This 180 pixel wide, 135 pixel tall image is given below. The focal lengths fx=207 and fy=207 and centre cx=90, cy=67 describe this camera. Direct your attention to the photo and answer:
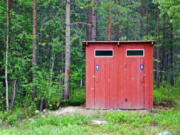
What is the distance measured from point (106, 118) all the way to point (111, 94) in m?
1.87

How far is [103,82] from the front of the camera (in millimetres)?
9539

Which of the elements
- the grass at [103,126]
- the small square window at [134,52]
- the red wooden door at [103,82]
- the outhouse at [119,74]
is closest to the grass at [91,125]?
the grass at [103,126]

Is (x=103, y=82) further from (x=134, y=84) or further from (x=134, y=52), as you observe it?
(x=134, y=52)

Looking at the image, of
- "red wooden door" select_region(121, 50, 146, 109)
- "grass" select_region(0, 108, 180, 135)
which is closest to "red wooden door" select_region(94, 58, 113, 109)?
"red wooden door" select_region(121, 50, 146, 109)

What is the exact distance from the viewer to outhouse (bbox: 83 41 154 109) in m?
9.38

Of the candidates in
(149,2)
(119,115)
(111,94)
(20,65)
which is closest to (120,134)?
(119,115)

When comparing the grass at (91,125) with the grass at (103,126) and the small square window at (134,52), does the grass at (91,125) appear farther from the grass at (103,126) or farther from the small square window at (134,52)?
the small square window at (134,52)

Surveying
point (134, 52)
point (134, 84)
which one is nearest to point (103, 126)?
point (134, 84)

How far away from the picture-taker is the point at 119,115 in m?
7.58

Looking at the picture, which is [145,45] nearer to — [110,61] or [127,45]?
[127,45]

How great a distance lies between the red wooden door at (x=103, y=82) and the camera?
31.1 ft

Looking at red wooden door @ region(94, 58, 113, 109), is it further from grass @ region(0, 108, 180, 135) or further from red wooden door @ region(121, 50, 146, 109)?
grass @ region(0, 108, 180, 135)

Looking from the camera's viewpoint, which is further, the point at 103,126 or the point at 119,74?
the point at 119,74

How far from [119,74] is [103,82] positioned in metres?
0.82
